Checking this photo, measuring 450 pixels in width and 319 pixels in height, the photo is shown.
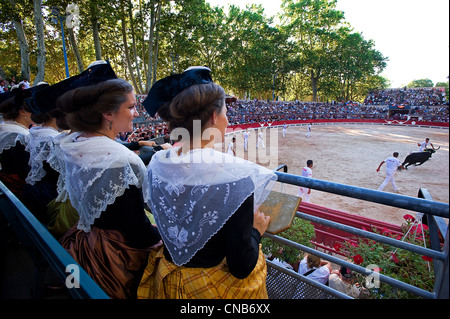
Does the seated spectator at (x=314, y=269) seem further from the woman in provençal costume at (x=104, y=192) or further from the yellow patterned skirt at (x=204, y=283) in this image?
the woman in provençal costume at (x=104, y=192)

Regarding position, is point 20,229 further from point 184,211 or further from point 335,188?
point 335,188

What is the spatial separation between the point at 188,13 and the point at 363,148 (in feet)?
58.8

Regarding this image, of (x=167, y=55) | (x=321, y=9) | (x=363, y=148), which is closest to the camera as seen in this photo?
(x=363, y=148)

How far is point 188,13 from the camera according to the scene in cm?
2127

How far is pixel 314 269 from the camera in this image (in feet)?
10.00

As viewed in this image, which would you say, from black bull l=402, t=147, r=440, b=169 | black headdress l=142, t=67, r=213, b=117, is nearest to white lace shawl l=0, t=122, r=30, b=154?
black headdress l=142, t=67, r=213, b=117

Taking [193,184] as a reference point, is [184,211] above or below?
below

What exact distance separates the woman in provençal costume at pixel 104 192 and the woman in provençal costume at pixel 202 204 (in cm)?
16

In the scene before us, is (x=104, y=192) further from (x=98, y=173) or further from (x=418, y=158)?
(x=418, y=158)

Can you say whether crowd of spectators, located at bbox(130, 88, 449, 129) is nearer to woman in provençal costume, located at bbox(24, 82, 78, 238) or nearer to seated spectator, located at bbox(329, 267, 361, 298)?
seated spectator, located at bbox(329, 267, 361, 298)

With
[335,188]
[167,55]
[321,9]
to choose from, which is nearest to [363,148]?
[335,188]

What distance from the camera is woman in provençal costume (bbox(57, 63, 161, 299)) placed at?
130cm

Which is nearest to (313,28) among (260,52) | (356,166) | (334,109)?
(260,52)
